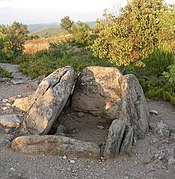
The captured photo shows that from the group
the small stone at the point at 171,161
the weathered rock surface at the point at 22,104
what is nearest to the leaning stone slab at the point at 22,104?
the weathered rock surface at the point at 22,104

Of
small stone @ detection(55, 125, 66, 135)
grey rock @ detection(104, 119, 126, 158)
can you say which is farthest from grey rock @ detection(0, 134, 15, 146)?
grey rock @ detection(104, 119, 126, 158)

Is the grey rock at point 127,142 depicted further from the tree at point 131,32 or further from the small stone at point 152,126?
the tree at point 131,32

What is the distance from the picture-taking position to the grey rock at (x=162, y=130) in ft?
29.5

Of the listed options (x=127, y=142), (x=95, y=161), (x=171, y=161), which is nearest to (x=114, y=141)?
(x=127, y=142)

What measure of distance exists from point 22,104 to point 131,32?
571 centimetres

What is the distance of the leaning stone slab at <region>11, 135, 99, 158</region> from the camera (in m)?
7.46

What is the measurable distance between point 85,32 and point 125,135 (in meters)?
22.5

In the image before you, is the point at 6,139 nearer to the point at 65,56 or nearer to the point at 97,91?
the point at 97,91

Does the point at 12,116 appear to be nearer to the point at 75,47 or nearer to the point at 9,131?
the point at 9,131

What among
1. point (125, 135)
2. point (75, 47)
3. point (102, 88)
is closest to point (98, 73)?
point (102, 88)

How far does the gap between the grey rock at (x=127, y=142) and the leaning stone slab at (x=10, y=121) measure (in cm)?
271

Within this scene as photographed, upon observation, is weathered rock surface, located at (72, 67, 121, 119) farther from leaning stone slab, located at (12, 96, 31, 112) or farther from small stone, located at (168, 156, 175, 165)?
small stone, located at (168, 156, 175, 165)

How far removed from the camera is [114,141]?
7.57 m

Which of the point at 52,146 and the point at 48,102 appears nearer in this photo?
the point at 52,146
